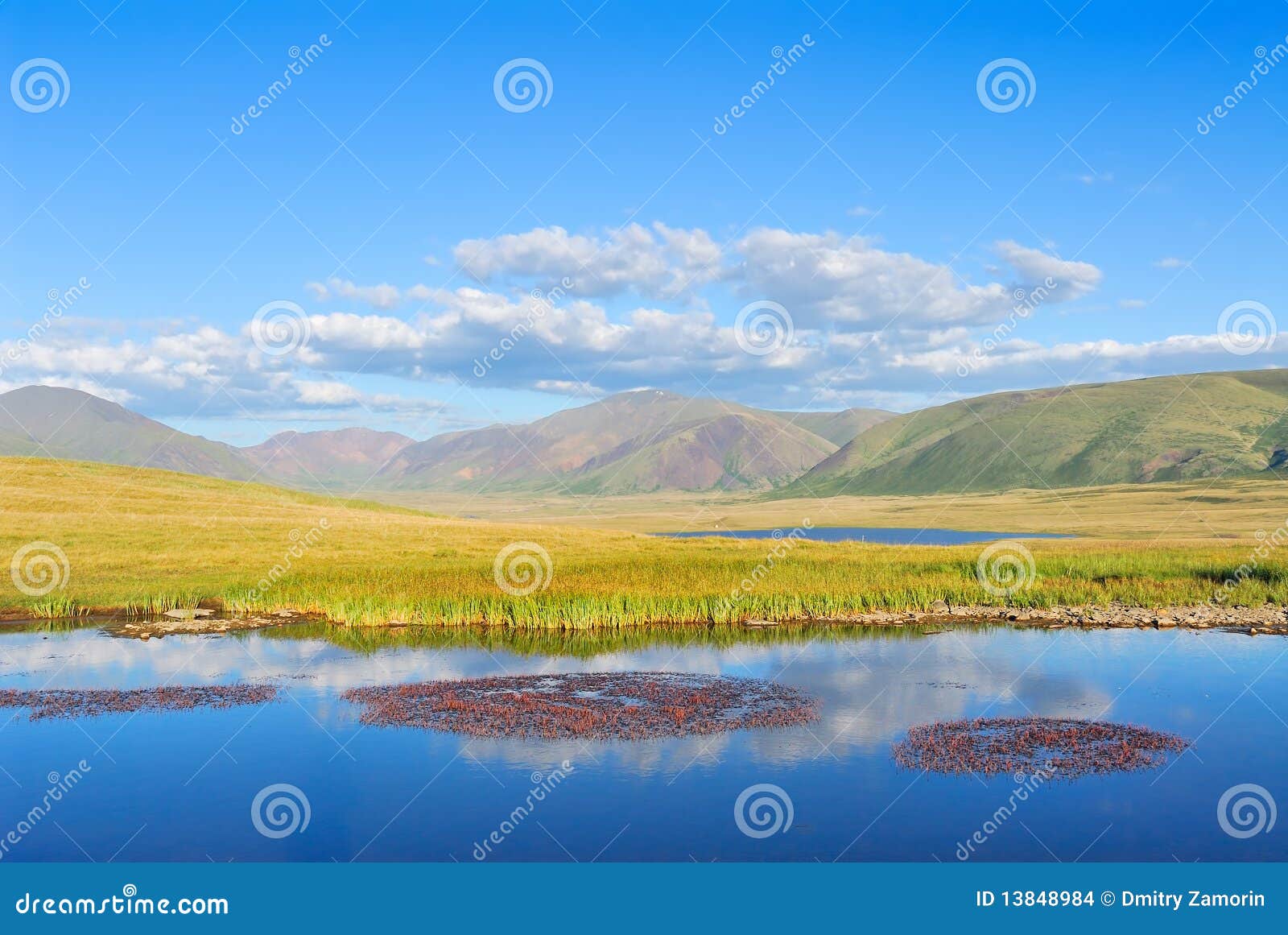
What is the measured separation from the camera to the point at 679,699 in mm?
30469

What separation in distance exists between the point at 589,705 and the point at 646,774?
22.4 feet

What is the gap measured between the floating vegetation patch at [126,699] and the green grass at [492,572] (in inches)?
582

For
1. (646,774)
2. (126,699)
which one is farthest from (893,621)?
(126,699)

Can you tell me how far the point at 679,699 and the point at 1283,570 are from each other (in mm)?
40612

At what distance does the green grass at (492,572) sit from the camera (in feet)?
158

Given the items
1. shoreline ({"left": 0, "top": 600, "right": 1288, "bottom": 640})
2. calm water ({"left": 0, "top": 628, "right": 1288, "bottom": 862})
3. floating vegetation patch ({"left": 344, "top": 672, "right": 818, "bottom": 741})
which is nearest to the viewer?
calm water ({"left": 0, "top": 628, "right": 1288, "bottom": 862})

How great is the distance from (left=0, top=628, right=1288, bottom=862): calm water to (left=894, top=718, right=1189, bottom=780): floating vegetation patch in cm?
67

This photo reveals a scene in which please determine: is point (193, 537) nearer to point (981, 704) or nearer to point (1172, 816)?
point (981, 704)

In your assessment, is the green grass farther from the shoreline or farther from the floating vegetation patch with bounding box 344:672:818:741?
the floating vegetation patch with bounding box 344:672:818:741

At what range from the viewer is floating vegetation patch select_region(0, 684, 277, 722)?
2970 cm

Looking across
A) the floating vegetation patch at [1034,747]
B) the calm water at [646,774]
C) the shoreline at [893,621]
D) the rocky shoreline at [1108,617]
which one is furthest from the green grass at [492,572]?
the floating vegetation patch at [1034,747]

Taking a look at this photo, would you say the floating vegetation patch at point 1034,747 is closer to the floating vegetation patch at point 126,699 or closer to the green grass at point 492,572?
the floating vegetation patch at point 126,699

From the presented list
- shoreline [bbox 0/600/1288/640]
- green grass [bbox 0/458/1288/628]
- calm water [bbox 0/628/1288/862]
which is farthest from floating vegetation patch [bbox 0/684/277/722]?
green grass [bbox 0/458/1288/628]

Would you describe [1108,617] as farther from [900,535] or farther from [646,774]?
[900,535]
